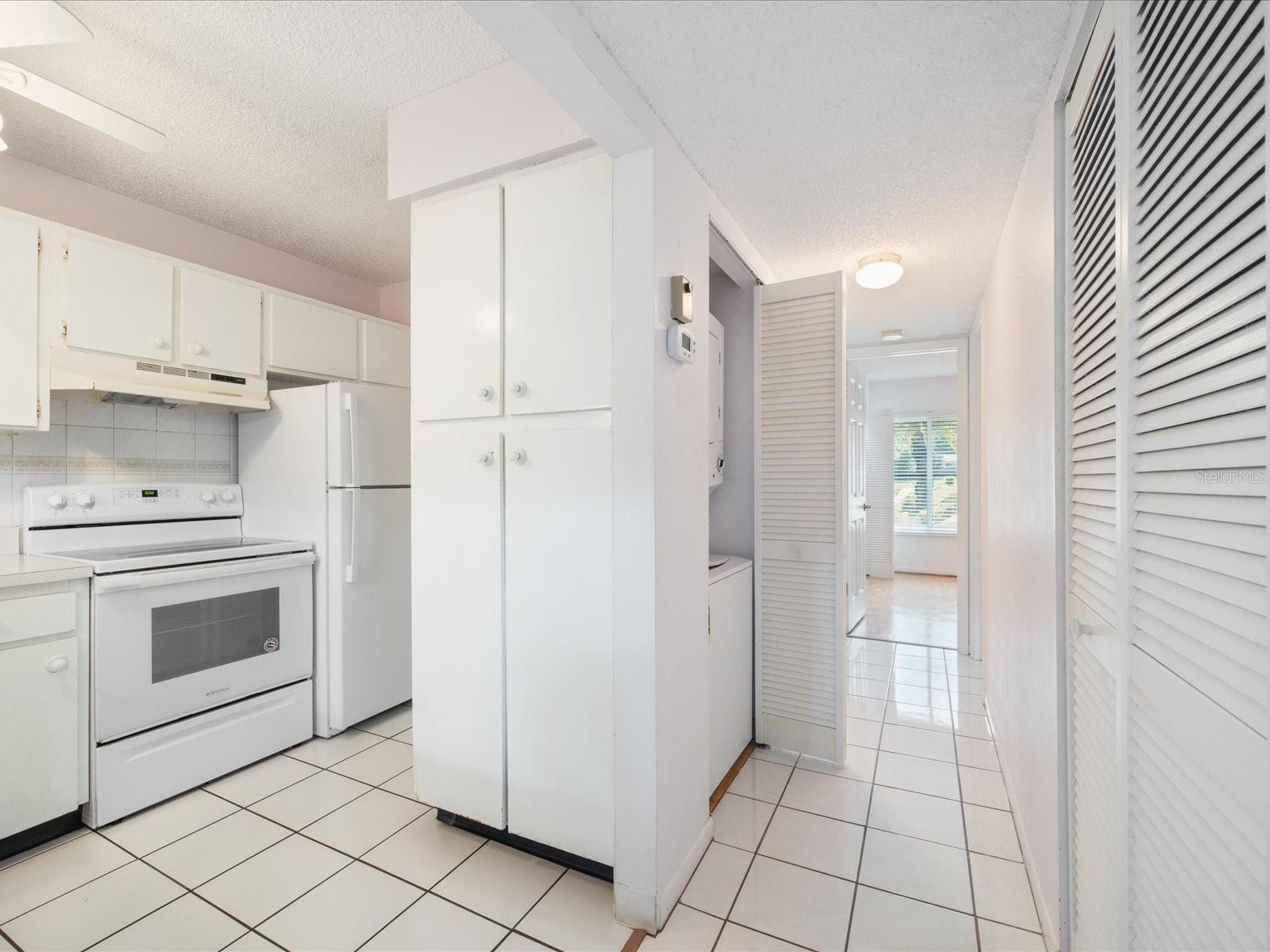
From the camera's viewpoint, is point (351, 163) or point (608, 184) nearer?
point (608, 184)

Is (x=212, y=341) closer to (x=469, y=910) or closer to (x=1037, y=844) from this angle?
(x=469, y=910)

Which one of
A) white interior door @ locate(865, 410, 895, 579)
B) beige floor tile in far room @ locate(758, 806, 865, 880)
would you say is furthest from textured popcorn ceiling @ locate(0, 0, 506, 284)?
white interior door @ locate(865, 410, 895, 579)

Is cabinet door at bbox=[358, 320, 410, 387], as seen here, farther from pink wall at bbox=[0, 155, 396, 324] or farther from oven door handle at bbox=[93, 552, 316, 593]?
oven door handle at bbox=[93, 552, 316, 593]

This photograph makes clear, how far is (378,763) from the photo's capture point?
2510 millimetres

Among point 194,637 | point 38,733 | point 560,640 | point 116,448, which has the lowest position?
point 38,733

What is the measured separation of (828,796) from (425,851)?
1522 mm

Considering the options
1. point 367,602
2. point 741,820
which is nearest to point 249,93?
point 367,602

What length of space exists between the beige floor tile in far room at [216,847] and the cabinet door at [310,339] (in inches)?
79.5

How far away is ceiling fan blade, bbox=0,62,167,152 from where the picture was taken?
1.49 meters

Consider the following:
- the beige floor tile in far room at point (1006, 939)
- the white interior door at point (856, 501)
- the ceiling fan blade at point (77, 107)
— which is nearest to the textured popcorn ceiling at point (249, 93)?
the ceiling fan blade at point (77, 107)

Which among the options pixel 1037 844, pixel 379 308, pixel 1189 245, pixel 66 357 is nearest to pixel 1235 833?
pixel 1189 245

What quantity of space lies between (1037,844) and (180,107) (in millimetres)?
3667

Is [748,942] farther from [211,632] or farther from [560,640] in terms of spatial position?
[211,632]

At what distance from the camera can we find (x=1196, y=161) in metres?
0.76
